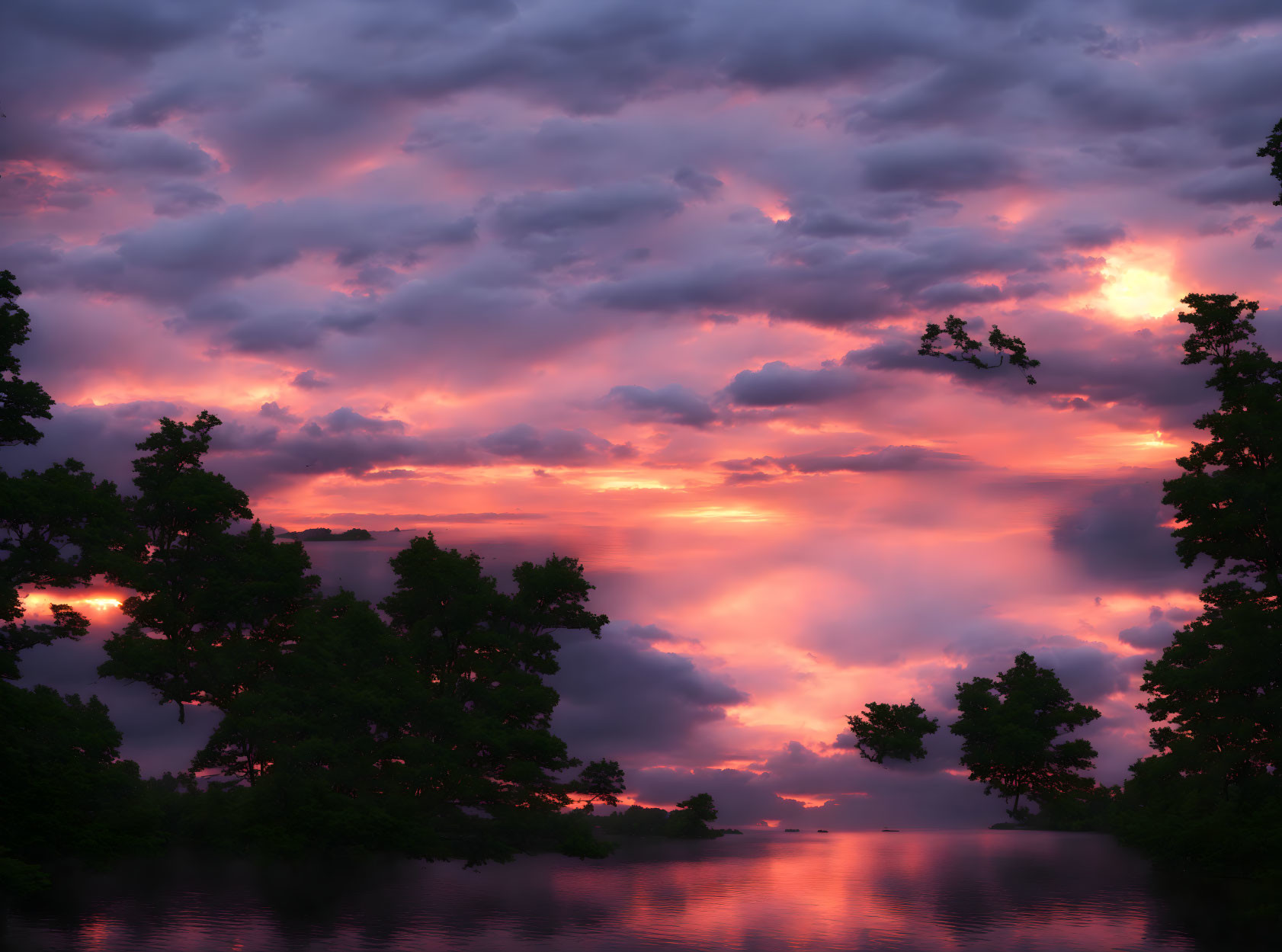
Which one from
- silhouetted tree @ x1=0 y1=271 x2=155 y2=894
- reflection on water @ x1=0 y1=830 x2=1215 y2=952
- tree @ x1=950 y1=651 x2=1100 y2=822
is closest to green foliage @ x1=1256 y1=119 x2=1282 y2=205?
reflection on water @ x1=0 y1=830 x2=1215 y2=952

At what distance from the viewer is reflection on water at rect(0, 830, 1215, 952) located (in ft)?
126

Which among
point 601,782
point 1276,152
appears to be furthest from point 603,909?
point 1276,152

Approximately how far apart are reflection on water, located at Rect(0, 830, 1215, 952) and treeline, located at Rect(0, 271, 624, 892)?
120 inches

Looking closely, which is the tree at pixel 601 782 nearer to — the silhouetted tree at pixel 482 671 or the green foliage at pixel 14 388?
the silhouetted tree at pixel 482 671

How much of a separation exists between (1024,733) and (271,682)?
7848cm

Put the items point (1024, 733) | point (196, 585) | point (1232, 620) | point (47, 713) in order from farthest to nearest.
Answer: point (1024, 733) < point (196, 585) < point (1232, 620) < point (47, 713)

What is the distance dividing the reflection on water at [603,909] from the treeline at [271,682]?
305cm

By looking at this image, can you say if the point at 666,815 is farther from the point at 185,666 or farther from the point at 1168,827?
the point at 1168,827

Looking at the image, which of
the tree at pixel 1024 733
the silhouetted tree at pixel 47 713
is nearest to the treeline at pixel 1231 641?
the silhouetted tree at pixel 47 713

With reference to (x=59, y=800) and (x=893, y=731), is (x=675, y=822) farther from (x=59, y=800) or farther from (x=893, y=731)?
(x=59, y=800)

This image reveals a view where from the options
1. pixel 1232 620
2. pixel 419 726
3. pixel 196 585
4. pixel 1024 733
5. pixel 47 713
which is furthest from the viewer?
pixel 1024 733

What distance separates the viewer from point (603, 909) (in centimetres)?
5069

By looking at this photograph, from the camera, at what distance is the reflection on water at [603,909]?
126ft

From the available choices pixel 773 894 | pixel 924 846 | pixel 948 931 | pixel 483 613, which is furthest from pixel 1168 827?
pixel 924 846
